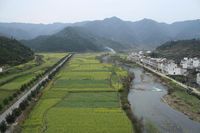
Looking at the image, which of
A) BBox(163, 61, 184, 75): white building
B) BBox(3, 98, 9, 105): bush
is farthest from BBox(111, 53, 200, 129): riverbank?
BBox(3, 98, 9, 105): bush

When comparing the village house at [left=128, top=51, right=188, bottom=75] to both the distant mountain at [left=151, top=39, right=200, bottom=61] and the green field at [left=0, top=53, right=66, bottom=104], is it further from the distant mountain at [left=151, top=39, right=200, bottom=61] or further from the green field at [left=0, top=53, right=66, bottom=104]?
the green field at [left=0, top=53, right=66, bottom=104]

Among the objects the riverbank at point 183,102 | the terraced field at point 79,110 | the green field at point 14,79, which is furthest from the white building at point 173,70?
the green field at point 14,79

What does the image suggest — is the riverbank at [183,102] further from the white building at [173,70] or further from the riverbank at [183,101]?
the white building at [173,70]

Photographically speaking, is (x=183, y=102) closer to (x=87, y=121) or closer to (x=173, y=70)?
(x=87, y=121)

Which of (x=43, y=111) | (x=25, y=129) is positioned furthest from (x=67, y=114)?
(x=25, y=129)

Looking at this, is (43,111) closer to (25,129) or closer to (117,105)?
(25,129)
